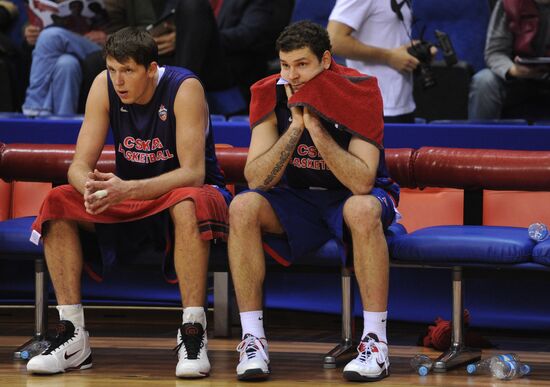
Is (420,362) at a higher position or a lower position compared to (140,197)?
lower

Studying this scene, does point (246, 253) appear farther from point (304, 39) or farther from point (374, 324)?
point (304, 39)

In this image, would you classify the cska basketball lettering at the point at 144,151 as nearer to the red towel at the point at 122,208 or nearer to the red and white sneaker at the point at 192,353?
the red towel at the point at 122,208

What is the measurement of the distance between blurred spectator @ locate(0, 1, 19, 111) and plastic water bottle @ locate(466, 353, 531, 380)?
3.48 m

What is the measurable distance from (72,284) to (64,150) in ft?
2.67

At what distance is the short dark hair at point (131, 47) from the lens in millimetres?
3898

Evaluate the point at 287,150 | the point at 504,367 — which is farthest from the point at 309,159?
the point at 504,367

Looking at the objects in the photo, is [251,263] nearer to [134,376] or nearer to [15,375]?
[134,376]

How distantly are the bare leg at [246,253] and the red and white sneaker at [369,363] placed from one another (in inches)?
14.5

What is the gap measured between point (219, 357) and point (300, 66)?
40.9 inches

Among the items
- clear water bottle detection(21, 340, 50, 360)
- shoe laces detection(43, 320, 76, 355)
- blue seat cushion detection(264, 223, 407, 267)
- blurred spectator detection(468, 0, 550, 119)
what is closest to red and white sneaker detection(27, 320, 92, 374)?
shoe laces detection(43, 320, 76, 355)

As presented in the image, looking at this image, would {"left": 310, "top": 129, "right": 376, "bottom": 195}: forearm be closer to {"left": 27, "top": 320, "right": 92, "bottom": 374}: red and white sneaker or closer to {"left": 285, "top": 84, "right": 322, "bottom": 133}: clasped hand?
{"left": 285, "top": 84, "right": 322, "bottom": 133}: clasped hand

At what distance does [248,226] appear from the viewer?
3.83 meters

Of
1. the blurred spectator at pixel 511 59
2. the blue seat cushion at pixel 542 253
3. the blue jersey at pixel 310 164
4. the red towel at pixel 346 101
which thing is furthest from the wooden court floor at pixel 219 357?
the blurred spectator at pixel 511 59

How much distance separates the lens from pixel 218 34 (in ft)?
19.0
